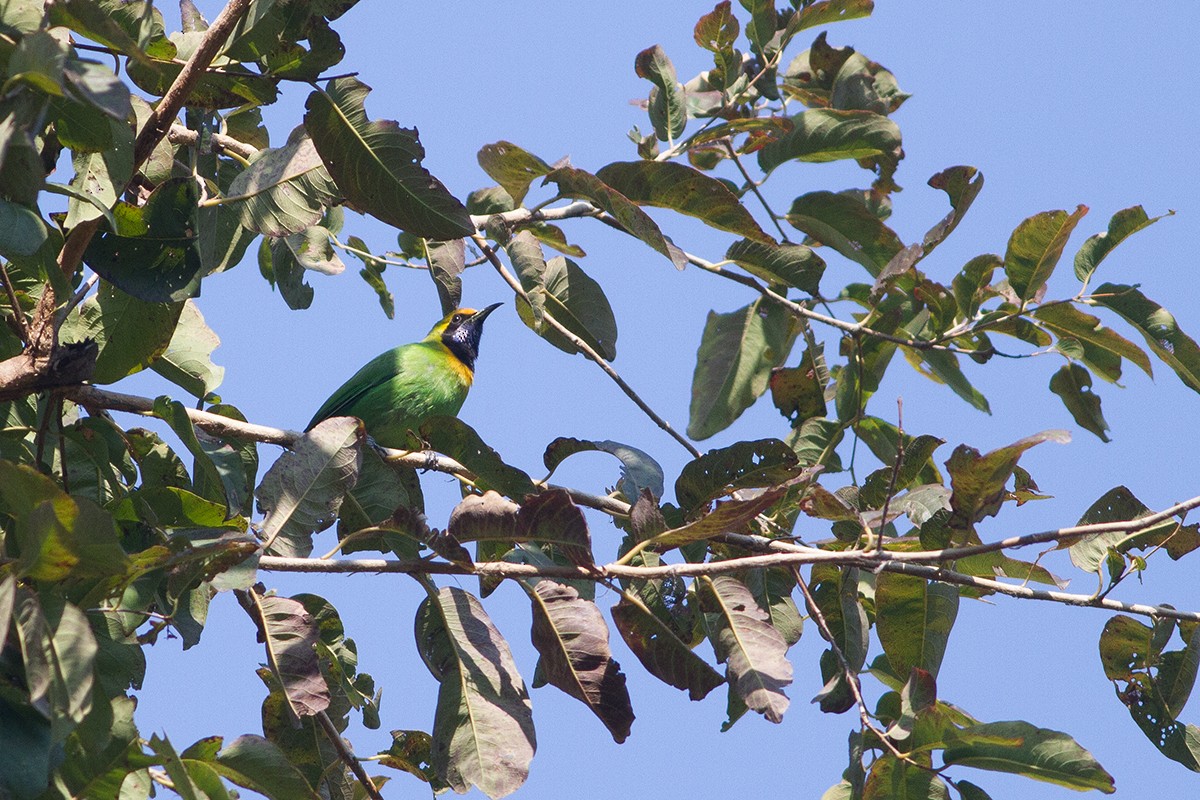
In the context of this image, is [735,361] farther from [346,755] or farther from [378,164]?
[346,755]

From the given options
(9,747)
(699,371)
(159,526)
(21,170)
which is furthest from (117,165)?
(699,371)

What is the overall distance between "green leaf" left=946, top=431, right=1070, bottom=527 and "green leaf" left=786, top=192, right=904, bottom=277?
3.20 ft

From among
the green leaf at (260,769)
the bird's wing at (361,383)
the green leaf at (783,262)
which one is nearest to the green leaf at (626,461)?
the green leaf at (783,262)

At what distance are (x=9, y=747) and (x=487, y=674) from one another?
0.92 m

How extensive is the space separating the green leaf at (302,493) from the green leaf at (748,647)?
2.51 feet

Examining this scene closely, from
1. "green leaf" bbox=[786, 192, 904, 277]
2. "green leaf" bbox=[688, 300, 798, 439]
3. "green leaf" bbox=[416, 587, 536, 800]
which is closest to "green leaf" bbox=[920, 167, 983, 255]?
"green leaf" bbox=[786, 192, 904, 277]

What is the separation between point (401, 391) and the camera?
5.28 metres

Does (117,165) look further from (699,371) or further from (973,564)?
(973,564)

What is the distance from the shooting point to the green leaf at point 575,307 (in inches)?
121

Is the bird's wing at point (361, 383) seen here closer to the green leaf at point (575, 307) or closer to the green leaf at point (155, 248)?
the green leaf at point (575, 307)

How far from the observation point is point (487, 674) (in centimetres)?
238

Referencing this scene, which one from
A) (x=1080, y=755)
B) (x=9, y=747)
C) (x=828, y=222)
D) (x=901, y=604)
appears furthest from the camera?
(x=828, y=222)

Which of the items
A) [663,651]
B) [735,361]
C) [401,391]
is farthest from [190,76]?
[401,391]

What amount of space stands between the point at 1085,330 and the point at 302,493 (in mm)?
1882
